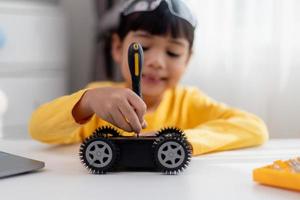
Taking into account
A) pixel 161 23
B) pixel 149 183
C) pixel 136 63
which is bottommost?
pixel 149 183

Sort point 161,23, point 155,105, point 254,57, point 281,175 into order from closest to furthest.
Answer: point 281,175, point 161,23, point 155,105, point 254,57

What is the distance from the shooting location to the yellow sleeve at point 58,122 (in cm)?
65

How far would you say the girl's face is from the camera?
0.91m

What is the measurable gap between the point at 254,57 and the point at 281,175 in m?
0.97

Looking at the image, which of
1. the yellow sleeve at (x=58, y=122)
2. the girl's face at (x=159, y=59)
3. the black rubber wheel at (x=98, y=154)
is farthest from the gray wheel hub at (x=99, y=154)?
the girl's face at (x=159, y=59)

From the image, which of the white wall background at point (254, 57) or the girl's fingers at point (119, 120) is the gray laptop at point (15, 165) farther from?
the white wall background at point (254, 57)

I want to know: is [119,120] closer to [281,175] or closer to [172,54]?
[281,175]

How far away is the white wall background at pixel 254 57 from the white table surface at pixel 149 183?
0.76 metres

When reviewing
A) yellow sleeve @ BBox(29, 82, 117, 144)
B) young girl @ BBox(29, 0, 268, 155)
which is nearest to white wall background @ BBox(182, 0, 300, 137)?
young girl @ BBox(29, 0, 268, 155)

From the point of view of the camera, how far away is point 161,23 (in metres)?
0.88

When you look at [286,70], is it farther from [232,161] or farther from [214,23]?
[232,161]

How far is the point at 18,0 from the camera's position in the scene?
1477mm

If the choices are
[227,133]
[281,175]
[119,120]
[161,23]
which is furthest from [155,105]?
[281,175]

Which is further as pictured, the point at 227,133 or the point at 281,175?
the point at 227,133
